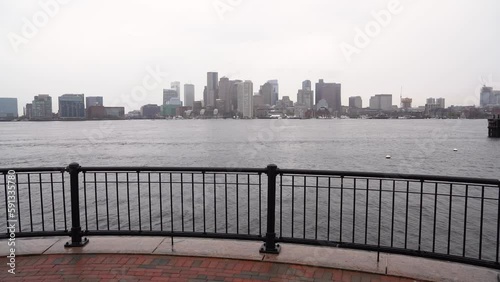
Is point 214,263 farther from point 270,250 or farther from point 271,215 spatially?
point 271,215

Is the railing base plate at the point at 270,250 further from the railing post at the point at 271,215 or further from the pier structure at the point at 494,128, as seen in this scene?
the pier structure at the point at 494,128

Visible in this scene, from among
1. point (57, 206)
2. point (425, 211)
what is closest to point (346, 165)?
point (425, 211)

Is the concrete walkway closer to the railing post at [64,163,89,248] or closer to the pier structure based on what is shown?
the railing post at [64,163,89,248]

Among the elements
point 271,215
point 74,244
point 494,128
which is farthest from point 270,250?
point 494,128

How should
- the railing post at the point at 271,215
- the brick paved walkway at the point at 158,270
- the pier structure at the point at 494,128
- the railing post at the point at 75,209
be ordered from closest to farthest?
the brick paved walkway at the point at 158,270
the railing post at the point at 271,215
the railing post at the point at 75,209
the pier structure at the point at 494,128

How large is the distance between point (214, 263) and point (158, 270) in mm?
785

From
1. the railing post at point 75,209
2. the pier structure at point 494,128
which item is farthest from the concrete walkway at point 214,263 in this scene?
the pier structure at point 494,128

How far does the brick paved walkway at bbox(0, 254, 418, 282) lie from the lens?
5137mm

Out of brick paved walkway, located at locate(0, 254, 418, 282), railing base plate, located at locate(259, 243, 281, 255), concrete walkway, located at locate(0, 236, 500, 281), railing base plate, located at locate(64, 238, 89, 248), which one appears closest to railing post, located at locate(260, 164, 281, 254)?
railing base plate, located at locate(259, 243, 281, 255)

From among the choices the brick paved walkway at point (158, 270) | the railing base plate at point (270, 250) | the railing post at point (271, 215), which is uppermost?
the railing post at point (271, 215)

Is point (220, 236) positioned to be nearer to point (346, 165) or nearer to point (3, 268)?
point (3, 268)

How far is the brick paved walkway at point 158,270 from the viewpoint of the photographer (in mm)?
5137

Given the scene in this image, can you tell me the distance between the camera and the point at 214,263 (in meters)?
5.58

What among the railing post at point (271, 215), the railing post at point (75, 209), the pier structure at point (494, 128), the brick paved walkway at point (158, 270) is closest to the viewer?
the brick paved walkway at point (158, 270)
